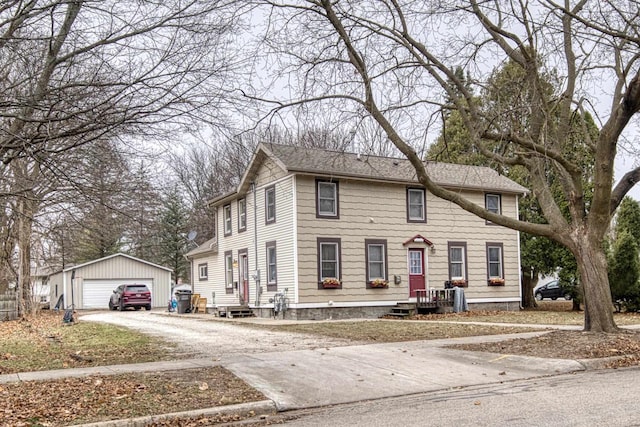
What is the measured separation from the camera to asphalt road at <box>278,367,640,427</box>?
6.65 meters

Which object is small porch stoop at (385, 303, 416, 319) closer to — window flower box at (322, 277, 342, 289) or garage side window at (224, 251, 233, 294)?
window flower box at (322, 277, 342, 289)

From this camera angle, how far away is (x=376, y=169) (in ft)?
78.1

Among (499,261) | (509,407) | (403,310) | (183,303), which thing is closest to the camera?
(509,407)

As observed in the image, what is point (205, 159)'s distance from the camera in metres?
50.2

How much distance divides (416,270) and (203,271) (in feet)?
39.4

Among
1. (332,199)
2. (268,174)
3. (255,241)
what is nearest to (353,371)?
(332,199)

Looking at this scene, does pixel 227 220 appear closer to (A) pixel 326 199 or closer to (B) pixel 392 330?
(A) pixel 326 199

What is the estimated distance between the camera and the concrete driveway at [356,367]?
890 cm

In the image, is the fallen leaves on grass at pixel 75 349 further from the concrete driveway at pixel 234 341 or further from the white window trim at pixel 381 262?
the white window trim at pixel 381 262

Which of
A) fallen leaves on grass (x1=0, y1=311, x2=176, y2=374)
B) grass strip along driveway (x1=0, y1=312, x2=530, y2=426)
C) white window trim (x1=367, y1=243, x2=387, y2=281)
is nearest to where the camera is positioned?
grass strip along driveway (x1=0, y1=312, x2=530, y2=426)

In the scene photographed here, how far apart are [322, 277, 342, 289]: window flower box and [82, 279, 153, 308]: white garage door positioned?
2447cm

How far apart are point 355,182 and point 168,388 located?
16235mm

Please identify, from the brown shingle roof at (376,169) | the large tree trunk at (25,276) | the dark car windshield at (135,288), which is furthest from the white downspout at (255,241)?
the dark car windshield at (135,288)

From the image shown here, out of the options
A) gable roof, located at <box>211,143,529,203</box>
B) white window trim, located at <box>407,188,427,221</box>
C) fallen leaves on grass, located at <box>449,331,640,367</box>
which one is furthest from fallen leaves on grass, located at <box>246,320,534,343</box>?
white window trim, located at <box>407,188,427,221</box>
